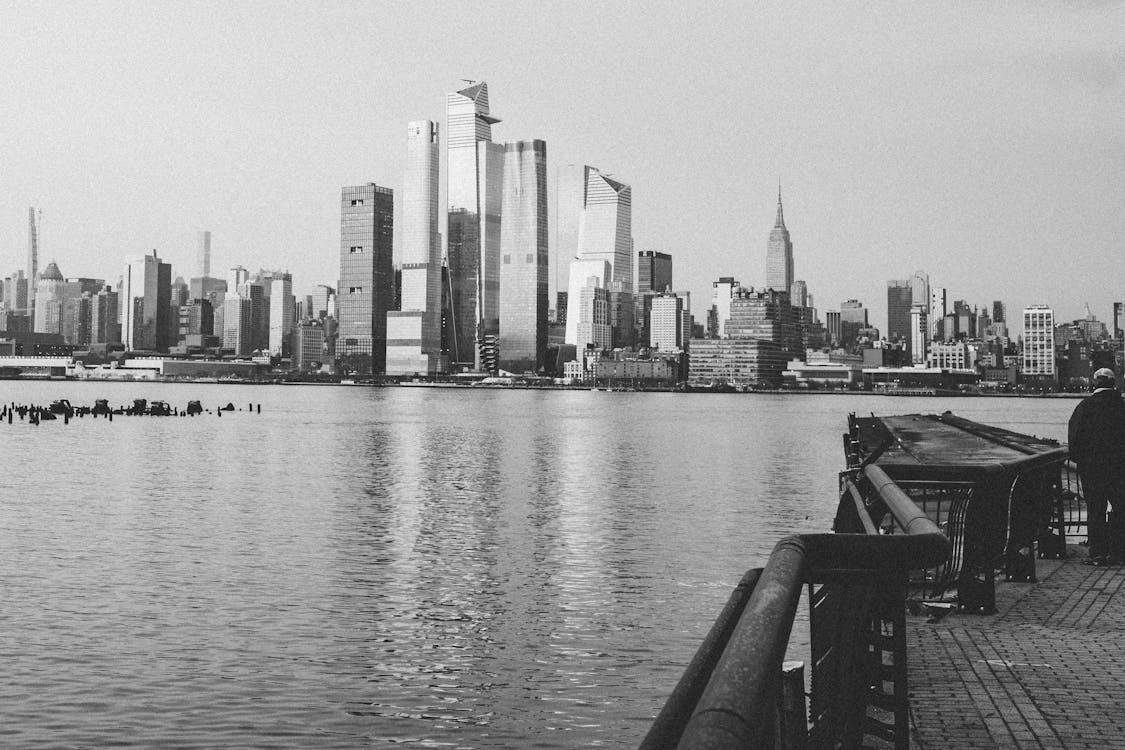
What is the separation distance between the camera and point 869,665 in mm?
6211

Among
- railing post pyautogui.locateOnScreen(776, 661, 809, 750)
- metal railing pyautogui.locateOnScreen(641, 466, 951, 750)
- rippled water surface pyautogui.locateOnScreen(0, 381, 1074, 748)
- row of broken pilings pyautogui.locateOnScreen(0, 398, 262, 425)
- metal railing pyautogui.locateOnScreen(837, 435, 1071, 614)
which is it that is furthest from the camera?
row of broken pilings pyautogui.locateOnScreen(0, 398, 262, 425)

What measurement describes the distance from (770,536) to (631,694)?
19.6 m

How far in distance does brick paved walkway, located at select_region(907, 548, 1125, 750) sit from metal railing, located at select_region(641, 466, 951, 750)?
66 cm

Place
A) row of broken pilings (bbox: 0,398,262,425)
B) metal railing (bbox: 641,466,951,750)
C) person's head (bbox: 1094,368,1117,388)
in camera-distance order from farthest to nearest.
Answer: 1. row of broken pilings (bbox: 0,398,262,425)
2. person's head (bbox: 1094,368,1117,388)
3. metal railing (bbox: 641,466,951,750)

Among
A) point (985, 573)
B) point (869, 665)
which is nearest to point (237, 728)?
point (985, 573)

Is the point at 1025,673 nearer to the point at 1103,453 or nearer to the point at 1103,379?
the point at 1103,453

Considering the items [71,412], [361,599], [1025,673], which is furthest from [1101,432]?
[71,412]

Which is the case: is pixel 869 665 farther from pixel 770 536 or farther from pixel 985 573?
pixel 770 536

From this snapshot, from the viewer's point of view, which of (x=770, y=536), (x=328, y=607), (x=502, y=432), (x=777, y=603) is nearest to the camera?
(x=777, y=603)

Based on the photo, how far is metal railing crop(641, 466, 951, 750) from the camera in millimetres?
2865

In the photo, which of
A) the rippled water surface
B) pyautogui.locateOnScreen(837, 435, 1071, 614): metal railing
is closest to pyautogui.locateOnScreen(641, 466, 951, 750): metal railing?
pyautogui.locateOnScreen(837, 435, 1071, 614): metal railing

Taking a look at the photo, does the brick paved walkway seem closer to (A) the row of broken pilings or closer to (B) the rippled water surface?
(B) the rippled water surface

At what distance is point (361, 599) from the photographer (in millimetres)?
24266

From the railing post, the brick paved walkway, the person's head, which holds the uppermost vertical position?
the person's head
